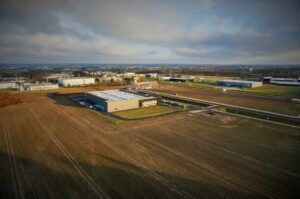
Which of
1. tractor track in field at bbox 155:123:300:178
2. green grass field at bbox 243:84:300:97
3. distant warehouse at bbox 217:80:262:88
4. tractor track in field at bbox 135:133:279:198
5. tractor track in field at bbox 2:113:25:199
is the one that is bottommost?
tractor track in field at bbox 2:113:25:199

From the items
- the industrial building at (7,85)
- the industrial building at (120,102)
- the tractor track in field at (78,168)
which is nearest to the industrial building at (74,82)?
the industrial building at (7,85)

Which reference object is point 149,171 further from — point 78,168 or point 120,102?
point 120,102

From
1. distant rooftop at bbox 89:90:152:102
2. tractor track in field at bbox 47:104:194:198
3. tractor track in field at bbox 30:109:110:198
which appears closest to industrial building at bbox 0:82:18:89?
distant rooftop at bbox 89:90:152:102

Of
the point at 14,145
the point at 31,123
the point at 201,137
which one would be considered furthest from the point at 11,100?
the point at 201,137

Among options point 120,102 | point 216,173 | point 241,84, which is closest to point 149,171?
point 216,173

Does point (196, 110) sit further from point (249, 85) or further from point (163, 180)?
point (249, 85)

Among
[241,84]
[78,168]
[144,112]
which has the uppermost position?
[241,84]

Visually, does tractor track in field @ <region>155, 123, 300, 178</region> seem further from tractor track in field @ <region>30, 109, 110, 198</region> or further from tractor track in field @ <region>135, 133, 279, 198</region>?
tractor track in field @ <region>30, 109, 110, 198</region>
